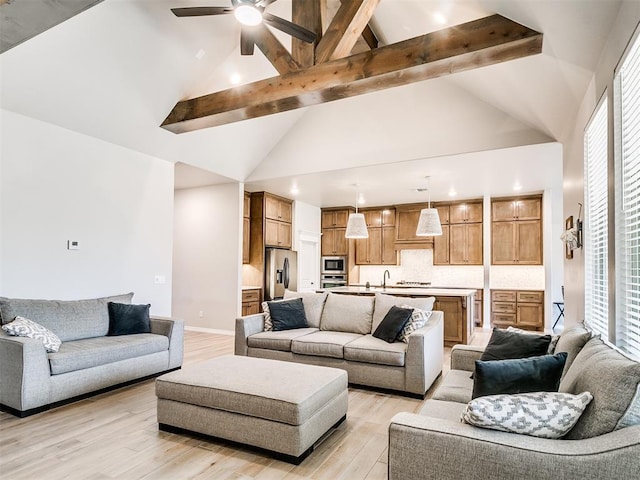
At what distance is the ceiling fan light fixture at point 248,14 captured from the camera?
2727mm

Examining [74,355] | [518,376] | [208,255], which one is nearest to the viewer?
[518,376]

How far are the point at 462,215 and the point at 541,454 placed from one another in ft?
24.4

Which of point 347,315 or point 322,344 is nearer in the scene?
point 322,344

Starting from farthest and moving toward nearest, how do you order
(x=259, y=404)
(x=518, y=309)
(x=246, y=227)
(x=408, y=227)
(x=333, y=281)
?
(x=333, y=281)
(x=408, y=227)
(x=518, y=309)
(x=246, y=227)
(x=259, y=404)

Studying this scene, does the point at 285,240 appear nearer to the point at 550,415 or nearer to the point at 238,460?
the point at 238,460

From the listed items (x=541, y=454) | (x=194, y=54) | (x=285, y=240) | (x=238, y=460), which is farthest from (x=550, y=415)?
(x=285, y=240)

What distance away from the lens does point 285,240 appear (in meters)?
8.27

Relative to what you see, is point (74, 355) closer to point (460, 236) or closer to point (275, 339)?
point (275, 339)

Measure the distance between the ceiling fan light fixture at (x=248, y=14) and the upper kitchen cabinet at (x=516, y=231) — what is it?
6.66 metres

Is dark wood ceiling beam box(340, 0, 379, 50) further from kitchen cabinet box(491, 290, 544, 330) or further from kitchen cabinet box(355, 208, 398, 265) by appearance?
kitchen cabinet box(491, 290, 544, 330)

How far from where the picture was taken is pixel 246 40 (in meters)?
3.36

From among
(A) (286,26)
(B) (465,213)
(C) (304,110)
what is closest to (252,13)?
(A) (286,26)

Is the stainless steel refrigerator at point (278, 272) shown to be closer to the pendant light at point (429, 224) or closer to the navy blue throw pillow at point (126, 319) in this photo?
the pendant light at point (429, 224)

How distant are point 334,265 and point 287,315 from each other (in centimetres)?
501
